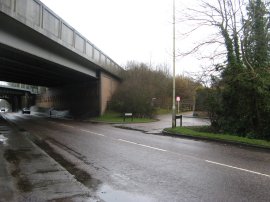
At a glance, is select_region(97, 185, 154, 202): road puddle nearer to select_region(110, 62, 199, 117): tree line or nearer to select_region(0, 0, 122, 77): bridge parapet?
select_region(0, 0, 122, 77): bridge parapet

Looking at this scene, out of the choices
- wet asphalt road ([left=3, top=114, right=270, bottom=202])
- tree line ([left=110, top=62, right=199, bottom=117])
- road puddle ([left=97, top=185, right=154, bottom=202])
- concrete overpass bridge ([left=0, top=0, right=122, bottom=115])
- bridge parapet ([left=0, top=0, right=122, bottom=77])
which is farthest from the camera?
tree line ([left=110, top=62, right=199, bottom=117])

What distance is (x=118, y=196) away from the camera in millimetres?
7148

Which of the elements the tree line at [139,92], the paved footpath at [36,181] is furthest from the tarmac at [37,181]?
the tree line at [139,92]

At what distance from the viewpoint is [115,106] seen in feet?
153

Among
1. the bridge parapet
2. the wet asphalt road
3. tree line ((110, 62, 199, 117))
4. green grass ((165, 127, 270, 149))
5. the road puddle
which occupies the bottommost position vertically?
the road puddle

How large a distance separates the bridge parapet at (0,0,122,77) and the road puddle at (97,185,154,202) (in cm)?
1339

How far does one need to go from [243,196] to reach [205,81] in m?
17.4

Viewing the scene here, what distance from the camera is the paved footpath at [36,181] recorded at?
274 inches

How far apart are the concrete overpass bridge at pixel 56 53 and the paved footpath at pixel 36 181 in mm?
9728

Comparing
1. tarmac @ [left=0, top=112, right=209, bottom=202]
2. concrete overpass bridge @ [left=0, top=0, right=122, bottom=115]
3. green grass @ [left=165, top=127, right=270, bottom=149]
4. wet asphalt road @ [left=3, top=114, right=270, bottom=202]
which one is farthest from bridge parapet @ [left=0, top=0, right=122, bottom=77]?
green grass @ [left=165, top=127, right=270, bottom=149]

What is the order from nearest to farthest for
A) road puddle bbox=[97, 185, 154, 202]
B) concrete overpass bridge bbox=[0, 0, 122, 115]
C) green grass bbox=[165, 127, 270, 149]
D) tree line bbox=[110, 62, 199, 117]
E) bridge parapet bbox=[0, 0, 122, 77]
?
road puddle bbox=[97, 185, 154, 202]
green grass bbox=[165, 127, 270, 149]
bridge parapet bbox=[0, 0, 122, 77]
concrete overpass bridge bbox=[0, 0, 122, 115]
tree line bbox=[110, 62, 199, 117]

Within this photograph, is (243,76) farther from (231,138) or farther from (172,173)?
(172,173)

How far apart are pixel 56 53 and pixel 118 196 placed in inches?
993

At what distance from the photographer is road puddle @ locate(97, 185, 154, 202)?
6888 mm
